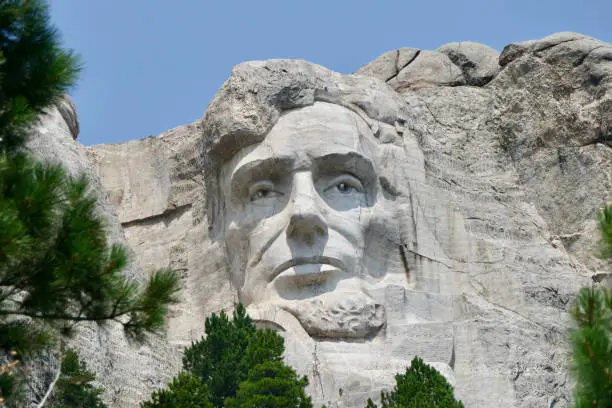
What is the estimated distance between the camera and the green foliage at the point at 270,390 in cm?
1719

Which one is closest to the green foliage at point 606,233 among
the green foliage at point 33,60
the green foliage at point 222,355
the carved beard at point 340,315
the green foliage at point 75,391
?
the green foliage at point 33,60

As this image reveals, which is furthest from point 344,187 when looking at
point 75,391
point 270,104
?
point 75,391

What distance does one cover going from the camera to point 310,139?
20.3 meters

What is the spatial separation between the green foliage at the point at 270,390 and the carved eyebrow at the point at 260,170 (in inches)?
121

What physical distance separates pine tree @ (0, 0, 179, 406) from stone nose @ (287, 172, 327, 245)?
213 inches

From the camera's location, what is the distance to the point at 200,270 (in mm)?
21125

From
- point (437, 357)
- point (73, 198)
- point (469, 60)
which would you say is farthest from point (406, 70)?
point (73, 198)

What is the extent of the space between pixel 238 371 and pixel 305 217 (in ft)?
8.19

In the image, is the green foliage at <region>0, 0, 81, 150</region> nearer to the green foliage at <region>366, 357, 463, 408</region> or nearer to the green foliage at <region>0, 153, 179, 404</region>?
the green foliage at <region>0, 153, 179, 404</region>

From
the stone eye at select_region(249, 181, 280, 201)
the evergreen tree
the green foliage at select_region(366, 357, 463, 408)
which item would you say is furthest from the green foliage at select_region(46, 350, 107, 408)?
the evergreen tree

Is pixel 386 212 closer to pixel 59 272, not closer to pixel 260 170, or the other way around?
pixel 260 170

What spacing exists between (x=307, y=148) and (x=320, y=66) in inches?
52.9

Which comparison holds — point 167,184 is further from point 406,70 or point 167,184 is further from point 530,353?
point 530,353

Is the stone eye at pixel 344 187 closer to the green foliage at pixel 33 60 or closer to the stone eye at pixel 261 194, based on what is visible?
the stone eye at pixel 261 194
